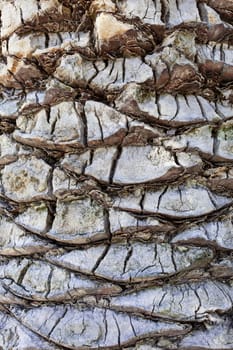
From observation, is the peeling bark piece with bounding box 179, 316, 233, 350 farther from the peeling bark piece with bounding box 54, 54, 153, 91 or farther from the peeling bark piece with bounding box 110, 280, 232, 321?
the peeling bark piece with bounding box 54, 54, 153, 91

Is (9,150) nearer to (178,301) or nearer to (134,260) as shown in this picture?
(134,260)

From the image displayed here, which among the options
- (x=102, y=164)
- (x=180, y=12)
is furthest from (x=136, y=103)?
Result: (x=180, y=12)

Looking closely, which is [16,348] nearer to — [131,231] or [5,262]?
[5,262]

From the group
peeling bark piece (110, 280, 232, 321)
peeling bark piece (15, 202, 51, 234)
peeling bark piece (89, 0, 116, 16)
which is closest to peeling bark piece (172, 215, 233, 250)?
peeling bark piece (110, 280, 232, 321)

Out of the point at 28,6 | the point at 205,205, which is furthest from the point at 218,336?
the point at 28,6

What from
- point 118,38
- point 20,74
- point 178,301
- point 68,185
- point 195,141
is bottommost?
point 178,301
